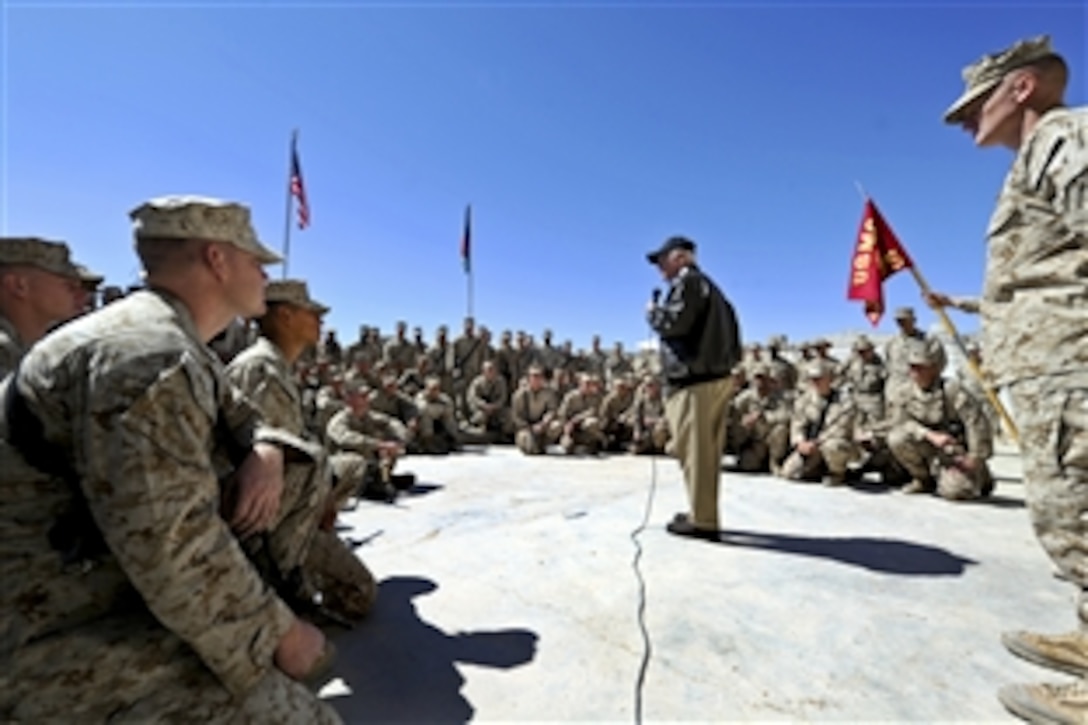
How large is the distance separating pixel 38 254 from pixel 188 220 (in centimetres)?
190

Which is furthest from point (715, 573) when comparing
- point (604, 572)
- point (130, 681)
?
point (130, 681)

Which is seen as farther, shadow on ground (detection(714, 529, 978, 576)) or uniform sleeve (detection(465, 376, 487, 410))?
uniform sleeve (detection(465, 376, 487, 410))

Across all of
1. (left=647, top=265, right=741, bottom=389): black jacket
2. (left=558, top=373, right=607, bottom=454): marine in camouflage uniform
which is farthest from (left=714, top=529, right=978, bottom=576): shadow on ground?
(left=558, top=373, right=607, bottom=454): marine in camouflage uniform

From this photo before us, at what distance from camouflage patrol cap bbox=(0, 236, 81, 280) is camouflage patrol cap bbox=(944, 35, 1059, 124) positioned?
12.9 ft

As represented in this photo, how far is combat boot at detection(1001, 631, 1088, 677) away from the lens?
1.89 m

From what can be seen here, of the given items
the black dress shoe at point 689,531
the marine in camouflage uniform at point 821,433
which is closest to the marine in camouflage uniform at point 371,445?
the black dress shoe at point 689,531

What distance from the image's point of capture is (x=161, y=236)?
1314mm

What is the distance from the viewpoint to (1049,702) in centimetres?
167

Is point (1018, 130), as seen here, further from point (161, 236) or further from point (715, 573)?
point (161, 236)

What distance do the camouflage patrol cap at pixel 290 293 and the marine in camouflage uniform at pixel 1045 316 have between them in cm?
283

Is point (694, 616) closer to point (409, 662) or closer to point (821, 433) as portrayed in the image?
point (409, 662)

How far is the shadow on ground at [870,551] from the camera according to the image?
2975 mm

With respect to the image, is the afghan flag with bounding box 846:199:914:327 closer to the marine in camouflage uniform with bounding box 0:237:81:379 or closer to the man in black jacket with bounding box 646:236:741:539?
the man in black jacket with bounding box 646:236:741:539

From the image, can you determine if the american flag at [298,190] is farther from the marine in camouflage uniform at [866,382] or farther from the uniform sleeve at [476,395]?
the marine in camouflage uniform at [866,382]
